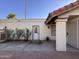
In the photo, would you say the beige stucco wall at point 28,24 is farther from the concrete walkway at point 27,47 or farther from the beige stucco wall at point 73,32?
the concrete walkway at point 27,47

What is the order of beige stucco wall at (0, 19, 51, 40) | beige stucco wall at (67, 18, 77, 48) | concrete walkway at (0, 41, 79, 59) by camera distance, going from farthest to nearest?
beige stucco wall at (0, 19, 51, 40) → beige stucco wall at (67, 18, 77, 48) → concrete walkway at (0, 41, 79, 59)

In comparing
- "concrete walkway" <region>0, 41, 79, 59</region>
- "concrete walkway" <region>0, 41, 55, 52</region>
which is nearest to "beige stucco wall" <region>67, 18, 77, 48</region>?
"concrete walkway" <region>0, 41, 79, 59</region>

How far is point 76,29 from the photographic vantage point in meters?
11.5

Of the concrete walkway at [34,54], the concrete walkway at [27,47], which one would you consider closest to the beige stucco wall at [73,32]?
the concrete walkway at [34,54]

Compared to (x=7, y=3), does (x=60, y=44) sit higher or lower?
lower

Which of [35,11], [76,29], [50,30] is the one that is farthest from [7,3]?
[76,29]

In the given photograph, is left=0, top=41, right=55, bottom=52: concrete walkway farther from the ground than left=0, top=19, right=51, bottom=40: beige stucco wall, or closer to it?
closer to it

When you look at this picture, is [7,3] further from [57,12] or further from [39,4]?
[57,12]

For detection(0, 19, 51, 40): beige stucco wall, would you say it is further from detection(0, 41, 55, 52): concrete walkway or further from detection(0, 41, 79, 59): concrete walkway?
detection(0, 41, 79, 59): concrete walkway

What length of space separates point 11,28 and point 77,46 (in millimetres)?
11688

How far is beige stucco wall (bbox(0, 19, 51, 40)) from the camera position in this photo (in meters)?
20.0

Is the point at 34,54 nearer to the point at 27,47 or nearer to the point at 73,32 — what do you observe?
the point at 27,47

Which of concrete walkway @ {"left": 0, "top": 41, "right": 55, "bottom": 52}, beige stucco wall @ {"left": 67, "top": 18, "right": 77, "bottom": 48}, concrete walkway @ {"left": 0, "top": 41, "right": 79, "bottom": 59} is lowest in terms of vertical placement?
concrete walkway @ {"left": 0, "top": 41, "right": 79, "bottom": 59}

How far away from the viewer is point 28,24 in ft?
66.0
